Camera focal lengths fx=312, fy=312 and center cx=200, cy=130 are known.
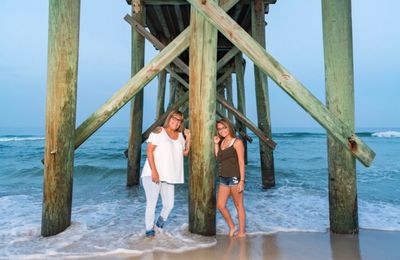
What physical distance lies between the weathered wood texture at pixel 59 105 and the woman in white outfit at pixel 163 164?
81cm

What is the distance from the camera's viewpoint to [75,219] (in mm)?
4137

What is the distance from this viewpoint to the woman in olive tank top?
3188 millimetres

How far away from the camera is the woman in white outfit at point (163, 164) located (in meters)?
3.02

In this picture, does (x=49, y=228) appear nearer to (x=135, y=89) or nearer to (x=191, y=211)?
(x=191, y=211)

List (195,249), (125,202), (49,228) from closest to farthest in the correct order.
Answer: (195,249)
(49,228)
(125,202)

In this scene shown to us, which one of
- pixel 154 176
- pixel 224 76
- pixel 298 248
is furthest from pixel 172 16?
pixel 298 248

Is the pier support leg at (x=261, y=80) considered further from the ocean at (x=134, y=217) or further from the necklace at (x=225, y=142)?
the necklace at (x=225, y=142)

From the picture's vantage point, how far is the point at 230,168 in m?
3.20

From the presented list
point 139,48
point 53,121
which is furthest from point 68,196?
point 139,48

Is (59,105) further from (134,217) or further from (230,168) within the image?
(134,217)

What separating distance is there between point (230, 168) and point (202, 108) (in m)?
0.71

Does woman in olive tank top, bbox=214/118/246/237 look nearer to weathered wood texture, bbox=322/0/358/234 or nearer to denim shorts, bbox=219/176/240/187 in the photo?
denim shorts, bbox=219/176/240/187

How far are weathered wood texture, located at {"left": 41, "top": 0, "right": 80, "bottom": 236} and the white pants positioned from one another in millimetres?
822

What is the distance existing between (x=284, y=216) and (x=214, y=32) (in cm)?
269
